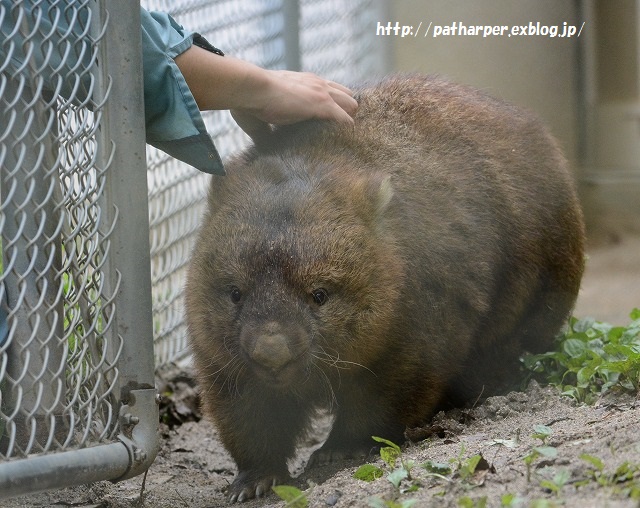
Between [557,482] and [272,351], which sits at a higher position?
[272,351]

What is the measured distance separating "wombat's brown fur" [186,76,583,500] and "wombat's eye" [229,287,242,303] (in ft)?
0.06

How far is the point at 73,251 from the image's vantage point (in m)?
3.68

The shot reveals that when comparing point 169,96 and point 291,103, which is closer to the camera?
point 169,96

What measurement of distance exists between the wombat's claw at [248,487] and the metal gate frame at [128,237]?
656 millimetres

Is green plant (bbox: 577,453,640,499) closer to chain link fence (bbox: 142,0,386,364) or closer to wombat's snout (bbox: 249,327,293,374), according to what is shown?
wombat's snout (bbox: 249,327,293,374)

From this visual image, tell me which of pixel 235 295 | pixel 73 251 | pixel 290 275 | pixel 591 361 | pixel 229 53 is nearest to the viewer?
pixel 73 251

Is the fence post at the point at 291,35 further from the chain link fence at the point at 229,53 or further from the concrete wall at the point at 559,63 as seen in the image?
the concrete wall at the point at 559,63

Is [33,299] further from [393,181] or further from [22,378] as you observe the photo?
[393,181]

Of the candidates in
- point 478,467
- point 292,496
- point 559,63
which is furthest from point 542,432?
point 559,63

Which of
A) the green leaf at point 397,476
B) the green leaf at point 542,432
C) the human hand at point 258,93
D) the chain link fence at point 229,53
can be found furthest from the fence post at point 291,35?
the green leaf at point 397,476

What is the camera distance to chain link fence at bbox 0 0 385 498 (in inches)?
136

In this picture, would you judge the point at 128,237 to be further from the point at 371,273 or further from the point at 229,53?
Answer: the point at 229,53

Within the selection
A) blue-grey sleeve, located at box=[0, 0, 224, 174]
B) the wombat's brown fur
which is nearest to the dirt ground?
the wombat's brown fur

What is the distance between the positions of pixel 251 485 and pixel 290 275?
3.59ft
